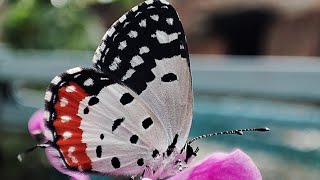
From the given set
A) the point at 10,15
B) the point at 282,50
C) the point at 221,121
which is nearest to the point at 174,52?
the point at 221,121

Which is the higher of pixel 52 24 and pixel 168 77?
pixel 52 24

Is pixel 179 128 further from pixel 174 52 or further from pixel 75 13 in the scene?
pixel 75 13

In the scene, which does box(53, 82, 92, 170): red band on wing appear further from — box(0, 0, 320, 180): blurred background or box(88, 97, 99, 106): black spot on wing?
box(0, 0, 320, 180): blurred background

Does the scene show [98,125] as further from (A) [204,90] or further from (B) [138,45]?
(A) [204,90]

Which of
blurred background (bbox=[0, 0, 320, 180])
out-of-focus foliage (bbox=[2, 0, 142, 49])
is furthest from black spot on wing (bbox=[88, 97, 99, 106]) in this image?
out-of-focus foliage (bbox=[2, 0, 142, 49])

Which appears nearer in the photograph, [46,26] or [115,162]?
[115,162]

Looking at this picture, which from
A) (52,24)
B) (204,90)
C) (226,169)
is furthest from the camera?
(52,24)

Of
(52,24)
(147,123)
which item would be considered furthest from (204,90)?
(147,123)

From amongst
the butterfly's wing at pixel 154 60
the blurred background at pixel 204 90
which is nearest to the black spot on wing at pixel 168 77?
the butterfly's wing at pixel 154 60

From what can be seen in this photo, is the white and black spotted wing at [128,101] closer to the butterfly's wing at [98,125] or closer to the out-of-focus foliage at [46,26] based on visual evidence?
the butterfly's wing at [98,125]
